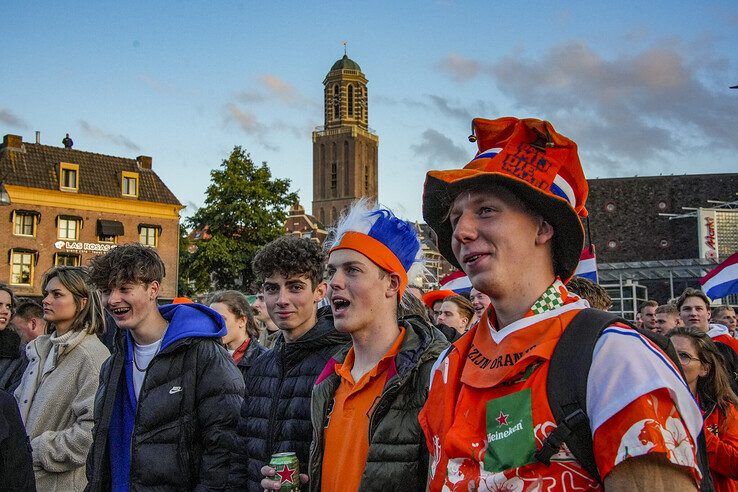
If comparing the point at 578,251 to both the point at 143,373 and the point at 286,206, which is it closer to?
the point at 143,373

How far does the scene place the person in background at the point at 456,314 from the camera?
23.5 feet

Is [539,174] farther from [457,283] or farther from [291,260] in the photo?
[457,283]

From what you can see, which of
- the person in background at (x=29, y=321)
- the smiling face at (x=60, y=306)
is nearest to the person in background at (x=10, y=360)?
the smiling face at (x=60, y=306)

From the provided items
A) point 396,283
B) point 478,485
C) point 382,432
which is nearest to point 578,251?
point 478,485

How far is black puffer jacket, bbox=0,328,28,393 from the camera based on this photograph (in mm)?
5828

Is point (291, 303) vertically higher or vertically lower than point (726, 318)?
higher

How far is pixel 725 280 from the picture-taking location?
11.7 meters

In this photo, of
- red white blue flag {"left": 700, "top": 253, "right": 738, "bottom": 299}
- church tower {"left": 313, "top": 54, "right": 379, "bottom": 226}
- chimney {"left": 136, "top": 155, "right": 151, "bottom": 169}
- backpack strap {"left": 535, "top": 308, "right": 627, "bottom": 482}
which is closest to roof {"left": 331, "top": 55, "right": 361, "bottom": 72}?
church tower {"left": 313, "top": 54, "right": 379, "bottom": 226}

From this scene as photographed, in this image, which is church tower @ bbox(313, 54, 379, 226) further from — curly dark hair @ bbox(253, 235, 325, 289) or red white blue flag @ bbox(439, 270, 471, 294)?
curly dark hair @ bbox(253, 235, 325, 289)

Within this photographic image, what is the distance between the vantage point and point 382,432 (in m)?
2.86

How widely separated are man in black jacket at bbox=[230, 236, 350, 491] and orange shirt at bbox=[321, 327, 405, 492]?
27 centimetres

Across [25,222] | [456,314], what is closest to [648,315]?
[456,314]

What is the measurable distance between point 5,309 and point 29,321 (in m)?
0.83

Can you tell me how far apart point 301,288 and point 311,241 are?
337 mm
